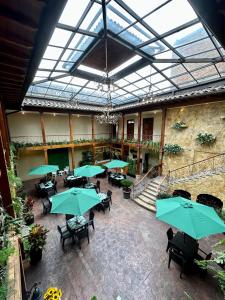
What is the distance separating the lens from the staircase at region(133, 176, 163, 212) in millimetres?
9011

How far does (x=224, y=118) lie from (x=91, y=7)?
8.13m

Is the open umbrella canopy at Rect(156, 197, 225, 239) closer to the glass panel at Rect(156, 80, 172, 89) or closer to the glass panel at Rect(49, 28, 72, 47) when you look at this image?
the glass panel at Rect(49, 28, 72, 47)

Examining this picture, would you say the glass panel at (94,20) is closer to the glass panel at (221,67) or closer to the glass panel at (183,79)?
the glass panel at (183,79)

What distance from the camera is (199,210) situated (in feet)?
15.8

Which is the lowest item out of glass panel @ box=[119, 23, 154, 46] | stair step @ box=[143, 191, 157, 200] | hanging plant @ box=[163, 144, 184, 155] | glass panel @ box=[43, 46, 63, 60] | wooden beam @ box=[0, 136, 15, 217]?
stair step @ box=[143, 191, 157, 200]

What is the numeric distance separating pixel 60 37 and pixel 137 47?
3237 mm

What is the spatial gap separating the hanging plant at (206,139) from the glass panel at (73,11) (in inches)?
330

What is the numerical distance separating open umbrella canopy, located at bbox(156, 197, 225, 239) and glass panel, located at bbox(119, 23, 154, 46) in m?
6.56

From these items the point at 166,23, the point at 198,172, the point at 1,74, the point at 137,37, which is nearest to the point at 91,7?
the point at 137,37

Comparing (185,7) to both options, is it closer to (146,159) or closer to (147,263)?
(147,263)

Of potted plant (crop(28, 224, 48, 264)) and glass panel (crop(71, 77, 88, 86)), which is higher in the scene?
glass panel (crop(71, 77, 88, 86))

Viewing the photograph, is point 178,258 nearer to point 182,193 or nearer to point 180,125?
point 182,193

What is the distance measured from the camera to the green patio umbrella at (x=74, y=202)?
536 cm

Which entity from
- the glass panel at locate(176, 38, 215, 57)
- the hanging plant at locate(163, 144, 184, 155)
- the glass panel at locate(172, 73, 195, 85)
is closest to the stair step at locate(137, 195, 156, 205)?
the hanging plant at locate(163, 144, 184, 155)
